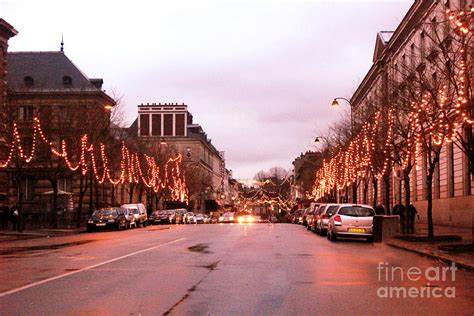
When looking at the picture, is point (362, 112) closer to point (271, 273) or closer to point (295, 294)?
point (271, 273)

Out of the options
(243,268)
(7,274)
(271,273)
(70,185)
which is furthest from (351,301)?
(70,185)

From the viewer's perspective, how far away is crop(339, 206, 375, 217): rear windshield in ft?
89.0

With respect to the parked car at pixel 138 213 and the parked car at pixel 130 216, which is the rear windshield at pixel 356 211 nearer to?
the parked car at pixel 130 216

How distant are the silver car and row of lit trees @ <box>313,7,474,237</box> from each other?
273cm

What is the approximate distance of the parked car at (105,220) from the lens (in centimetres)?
4197

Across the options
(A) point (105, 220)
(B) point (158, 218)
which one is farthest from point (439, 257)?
(B) point (158, 218)

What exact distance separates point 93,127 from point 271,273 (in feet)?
104

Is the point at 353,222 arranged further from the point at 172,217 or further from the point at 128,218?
the point at 172,217

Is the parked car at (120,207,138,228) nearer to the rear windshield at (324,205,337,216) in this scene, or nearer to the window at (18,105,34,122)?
the window at (18,105,34,122)

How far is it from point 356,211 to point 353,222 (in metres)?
0.55

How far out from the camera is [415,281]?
12.8m

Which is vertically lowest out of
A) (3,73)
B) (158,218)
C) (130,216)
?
(158,218)

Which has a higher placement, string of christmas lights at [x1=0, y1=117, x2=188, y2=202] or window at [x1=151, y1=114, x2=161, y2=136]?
window at [x1=151, y1=114, x2=161, y2=136]

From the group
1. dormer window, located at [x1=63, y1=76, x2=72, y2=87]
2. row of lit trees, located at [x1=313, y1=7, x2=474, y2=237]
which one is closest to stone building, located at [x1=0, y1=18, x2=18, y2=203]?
dormer window, located at [x1=63, y1=76, x2=72, y2=87]
